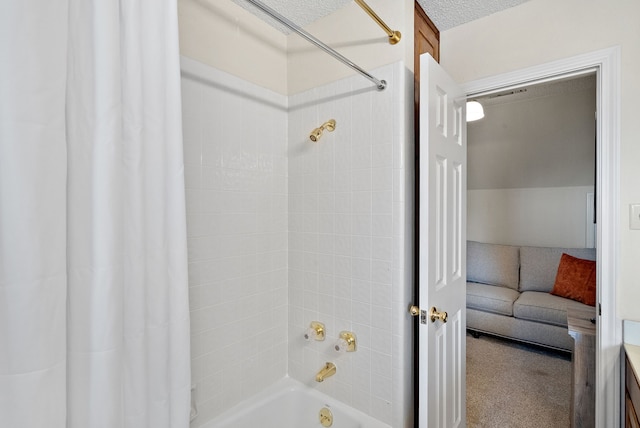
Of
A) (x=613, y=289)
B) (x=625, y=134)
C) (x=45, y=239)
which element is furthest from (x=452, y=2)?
(x=45, y=239)

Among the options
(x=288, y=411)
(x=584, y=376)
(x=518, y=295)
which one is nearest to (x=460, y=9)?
(x=584, y=376)

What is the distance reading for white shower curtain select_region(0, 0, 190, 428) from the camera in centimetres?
57

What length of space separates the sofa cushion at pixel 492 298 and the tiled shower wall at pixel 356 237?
2.29 meters

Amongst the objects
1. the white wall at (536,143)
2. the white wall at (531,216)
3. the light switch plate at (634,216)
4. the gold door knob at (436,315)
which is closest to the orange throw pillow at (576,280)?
the white wall at (531,216)

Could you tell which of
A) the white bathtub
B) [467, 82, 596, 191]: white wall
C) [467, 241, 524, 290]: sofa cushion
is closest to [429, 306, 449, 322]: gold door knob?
the white bathtub

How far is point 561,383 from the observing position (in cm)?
253

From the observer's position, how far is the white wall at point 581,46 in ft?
4.27

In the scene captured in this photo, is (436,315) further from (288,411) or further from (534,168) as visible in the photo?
(534,168)

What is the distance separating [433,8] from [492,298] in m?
2.93

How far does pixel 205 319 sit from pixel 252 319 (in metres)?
0.29

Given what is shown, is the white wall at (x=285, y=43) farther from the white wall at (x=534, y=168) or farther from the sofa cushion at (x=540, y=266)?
the sofa cushion at (x=540, y=266)

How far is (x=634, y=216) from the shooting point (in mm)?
1295

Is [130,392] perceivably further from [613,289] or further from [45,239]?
[613,289]

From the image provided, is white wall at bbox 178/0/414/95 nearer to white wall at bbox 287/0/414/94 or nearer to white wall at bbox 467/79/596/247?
white wall at bbox 287/0/414/94
